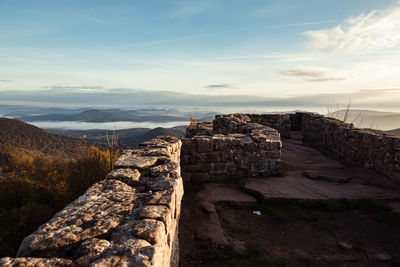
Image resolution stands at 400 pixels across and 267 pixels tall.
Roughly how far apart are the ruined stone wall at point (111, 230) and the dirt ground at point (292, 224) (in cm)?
139

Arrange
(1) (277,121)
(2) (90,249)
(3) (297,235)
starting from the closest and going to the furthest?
1. (2) (90,249)
2. (3) (297,235)
3. (1) (277,121)

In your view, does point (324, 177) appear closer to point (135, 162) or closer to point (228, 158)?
point (228, 158)

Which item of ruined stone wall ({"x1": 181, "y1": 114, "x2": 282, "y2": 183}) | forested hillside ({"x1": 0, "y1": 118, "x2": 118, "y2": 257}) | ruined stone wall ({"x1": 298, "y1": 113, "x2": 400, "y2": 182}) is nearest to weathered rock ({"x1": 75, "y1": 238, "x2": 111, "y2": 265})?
forested hillside ({"x1": 0, "y1": 118, "x2": 118, "y2": 257})

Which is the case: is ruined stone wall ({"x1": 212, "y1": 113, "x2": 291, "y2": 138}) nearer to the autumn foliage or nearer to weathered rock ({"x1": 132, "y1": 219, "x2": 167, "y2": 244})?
the autumn foliage

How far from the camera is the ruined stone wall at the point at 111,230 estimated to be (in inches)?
64.2

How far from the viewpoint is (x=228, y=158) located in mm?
6211

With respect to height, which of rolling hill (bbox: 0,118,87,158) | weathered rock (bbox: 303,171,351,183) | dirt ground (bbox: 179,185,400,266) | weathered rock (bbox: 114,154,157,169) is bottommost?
rolling hill (bbox: 0,118,87,158)

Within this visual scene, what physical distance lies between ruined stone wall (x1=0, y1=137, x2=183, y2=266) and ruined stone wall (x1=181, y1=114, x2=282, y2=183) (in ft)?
9.73

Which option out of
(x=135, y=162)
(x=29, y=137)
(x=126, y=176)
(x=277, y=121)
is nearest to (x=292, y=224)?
(x=135, y=162)

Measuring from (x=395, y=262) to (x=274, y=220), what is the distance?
178 centimetres

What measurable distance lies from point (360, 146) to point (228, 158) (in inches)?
155

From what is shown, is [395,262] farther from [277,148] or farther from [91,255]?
[91,255]

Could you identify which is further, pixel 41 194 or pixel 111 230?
pixel 41 194

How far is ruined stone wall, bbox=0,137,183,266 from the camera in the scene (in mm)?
1631
